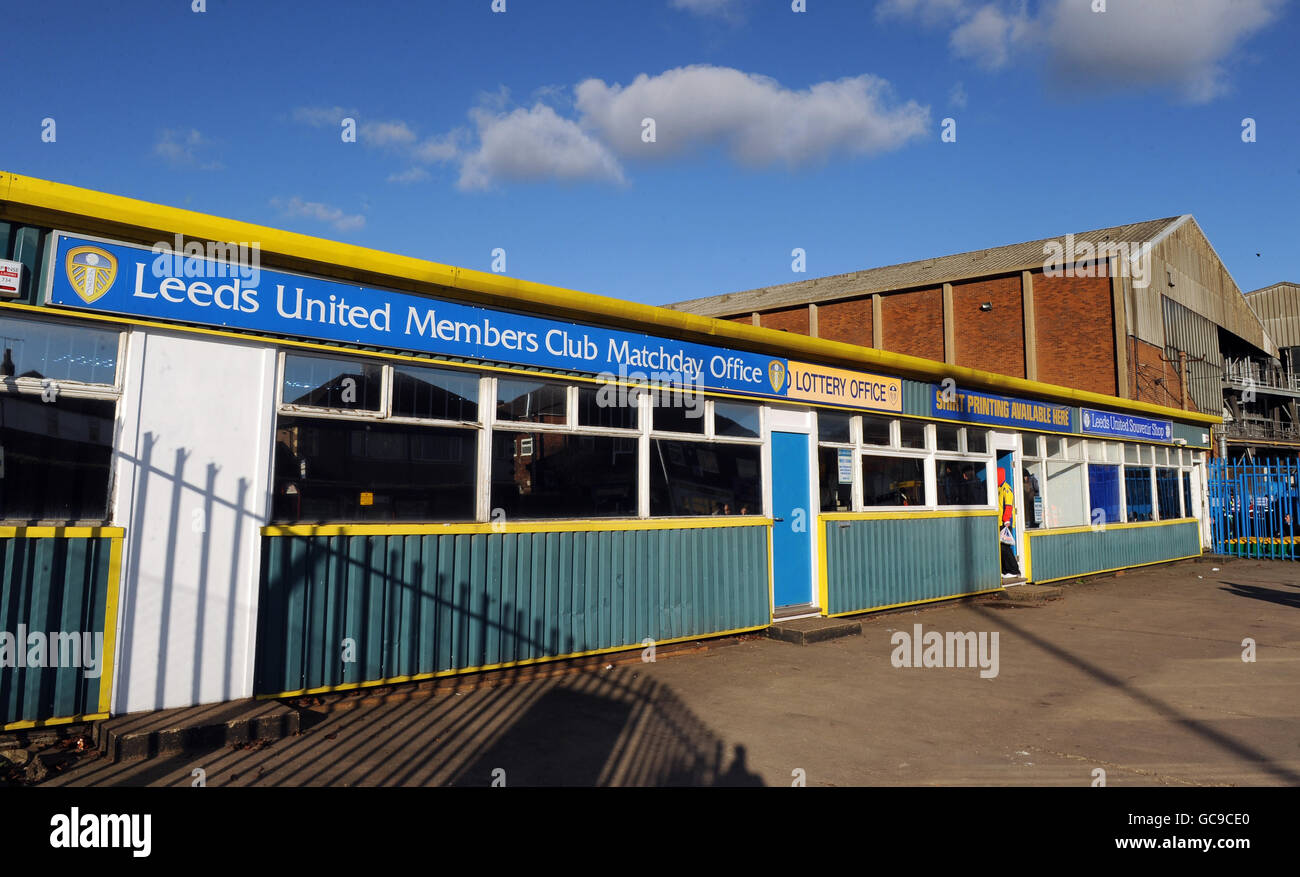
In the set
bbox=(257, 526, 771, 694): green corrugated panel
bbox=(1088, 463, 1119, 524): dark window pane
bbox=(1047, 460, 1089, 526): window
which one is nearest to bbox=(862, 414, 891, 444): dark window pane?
bbox=(257, 526, 771, 694): green corrugated panel

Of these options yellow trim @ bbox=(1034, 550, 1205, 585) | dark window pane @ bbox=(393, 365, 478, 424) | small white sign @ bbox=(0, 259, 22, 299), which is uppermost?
small white sign @ bbox=(0, 259, 22, 299)

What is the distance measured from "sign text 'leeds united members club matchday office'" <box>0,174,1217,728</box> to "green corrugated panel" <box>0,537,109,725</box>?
2 cm

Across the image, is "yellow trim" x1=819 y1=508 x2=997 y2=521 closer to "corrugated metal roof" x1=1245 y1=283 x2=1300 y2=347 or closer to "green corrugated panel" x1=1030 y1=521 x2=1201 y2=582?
"green corrugated panel" x1=1030 y1=521 x2=1201 y2=582

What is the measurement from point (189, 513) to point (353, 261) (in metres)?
2.29

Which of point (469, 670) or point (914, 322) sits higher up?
point (914, 322)

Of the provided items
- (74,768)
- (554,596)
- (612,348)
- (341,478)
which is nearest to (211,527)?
(341,478)

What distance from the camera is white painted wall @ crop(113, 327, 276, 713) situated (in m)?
5.30

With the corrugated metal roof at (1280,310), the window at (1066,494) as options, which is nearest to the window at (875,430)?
the window at (1066,494)

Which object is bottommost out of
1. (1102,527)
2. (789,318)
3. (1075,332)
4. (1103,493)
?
(1102,527)

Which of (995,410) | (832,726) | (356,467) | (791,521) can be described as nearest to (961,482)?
(995,410)

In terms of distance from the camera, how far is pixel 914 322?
108 feet

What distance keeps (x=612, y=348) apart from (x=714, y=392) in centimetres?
157

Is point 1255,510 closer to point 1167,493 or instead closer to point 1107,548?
point 1167,493

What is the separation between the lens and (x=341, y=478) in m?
6.16
